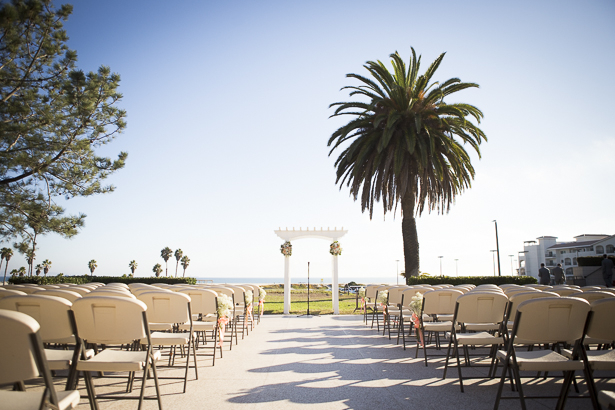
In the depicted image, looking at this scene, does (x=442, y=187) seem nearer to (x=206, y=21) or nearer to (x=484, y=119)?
(x=484, y=119)

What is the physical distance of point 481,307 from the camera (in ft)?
13.4

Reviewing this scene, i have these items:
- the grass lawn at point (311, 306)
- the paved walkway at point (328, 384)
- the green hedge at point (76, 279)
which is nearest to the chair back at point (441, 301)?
the paved walkway at point (328, 384)

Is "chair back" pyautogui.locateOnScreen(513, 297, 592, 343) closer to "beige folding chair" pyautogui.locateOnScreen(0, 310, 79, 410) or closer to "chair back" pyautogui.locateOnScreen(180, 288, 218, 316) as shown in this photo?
"beige folding chair" pyautogui.locateOnScreen(0, 310, 79, 410)

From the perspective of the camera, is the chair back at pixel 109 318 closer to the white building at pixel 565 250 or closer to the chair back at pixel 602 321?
the chair back at pixel 602 321

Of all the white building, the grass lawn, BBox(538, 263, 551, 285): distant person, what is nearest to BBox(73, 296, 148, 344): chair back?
the grass lawn

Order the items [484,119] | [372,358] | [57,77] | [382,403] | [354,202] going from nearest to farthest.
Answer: [382,403] → [372,358] → [57,77] → [484,119] → [354,202]

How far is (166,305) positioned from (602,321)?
13.0 feet

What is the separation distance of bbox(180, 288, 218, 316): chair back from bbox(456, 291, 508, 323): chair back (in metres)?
3.35

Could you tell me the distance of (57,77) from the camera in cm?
916

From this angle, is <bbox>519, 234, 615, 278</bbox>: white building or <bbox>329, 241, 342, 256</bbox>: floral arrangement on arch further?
<bbox>519, 234, 615, 278</bbox>: white building

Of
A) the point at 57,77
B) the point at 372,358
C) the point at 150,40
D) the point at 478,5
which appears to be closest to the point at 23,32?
the point at 57,77

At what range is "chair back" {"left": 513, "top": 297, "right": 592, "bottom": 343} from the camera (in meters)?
2.87

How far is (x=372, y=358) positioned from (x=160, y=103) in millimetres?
10281

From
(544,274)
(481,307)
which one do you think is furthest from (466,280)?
(481,307)
